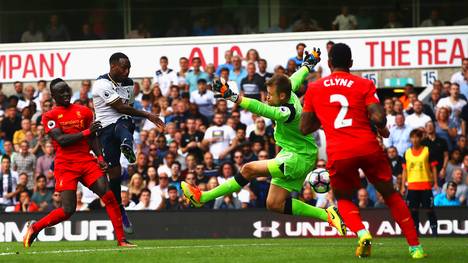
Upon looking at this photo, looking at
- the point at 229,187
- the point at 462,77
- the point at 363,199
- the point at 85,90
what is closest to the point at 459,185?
the point at 363,199

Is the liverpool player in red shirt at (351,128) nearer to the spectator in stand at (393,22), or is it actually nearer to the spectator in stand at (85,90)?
the spectator in stand at (85,90)

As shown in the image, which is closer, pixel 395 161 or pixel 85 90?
pixel 395 161

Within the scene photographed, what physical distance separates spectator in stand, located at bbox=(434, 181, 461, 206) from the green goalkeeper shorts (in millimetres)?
8078

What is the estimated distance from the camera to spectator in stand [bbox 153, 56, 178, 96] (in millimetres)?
26173

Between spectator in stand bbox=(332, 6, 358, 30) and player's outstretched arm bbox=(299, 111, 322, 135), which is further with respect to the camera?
spectator in stand bbox=(332, 6, 358, 30)

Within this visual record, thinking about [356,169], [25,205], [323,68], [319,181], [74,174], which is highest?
[323,68]

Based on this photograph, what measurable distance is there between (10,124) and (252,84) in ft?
19.2

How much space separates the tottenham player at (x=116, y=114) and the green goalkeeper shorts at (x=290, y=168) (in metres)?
2.16

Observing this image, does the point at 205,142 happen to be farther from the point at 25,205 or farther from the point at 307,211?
the point at 307,211

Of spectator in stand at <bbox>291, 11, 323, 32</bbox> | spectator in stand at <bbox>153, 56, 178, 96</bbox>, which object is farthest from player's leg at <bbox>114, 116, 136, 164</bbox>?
spectator in stand at <bbox>291, 11, 323, 32</bbox>

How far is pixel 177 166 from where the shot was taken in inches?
910

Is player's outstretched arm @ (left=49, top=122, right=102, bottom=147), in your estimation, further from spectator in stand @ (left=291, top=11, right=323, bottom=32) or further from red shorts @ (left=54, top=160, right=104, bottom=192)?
spectator in stand @ (left=291, top=11, right=323, bottom=32)

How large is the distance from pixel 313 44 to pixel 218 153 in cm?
484

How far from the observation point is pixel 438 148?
2247 centimetres
